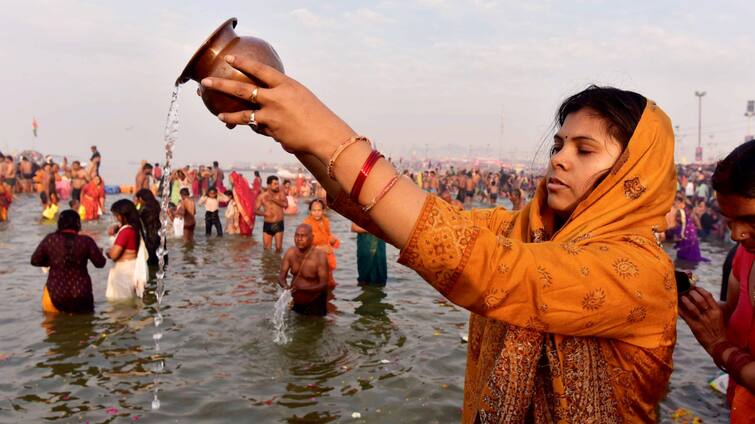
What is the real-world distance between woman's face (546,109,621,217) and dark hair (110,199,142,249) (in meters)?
7.98

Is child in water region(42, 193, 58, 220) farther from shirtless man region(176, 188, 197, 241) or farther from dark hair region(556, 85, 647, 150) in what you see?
dark hair region(556, 85, 647, 150)

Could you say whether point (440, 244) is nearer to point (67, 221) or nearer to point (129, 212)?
point (67, 221)

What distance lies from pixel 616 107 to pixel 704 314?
1.07 metres

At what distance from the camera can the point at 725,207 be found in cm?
220

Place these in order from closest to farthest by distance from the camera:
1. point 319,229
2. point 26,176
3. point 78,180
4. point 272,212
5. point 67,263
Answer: point 67,263 < point 319,229 < point 272,212 < point 78,180 < point 26,176

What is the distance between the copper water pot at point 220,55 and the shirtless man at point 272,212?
12.3 metres

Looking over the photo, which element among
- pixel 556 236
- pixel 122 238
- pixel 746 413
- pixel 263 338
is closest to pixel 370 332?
pixel 263 338

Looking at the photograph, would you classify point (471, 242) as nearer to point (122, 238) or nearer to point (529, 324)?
point (529, 324)

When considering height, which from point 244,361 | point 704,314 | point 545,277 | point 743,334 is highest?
point 545,277

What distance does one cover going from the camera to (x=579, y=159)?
162cm

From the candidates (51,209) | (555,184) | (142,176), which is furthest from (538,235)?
(142,176)

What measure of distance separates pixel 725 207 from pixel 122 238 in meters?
8.05

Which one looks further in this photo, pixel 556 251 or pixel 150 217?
pixel 150 217

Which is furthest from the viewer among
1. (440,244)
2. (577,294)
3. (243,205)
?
(243,205)
